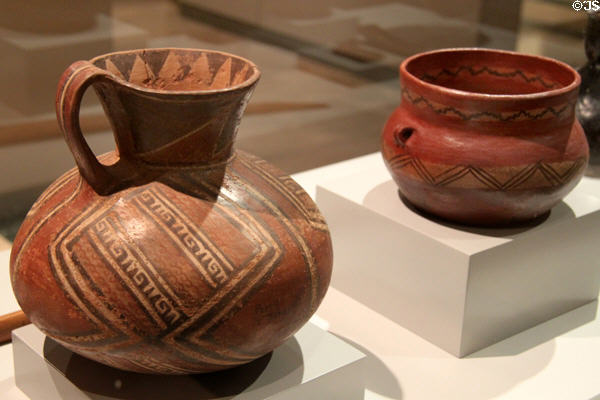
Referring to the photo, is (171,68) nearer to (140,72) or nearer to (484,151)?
(140,72)

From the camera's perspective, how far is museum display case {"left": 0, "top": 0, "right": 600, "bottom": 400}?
3.46 feet

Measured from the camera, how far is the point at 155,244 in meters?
1.04

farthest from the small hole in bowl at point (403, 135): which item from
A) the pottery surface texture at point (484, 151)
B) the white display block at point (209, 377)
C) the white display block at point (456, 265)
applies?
the white display block at point (209, 377)

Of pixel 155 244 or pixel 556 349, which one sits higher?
pixel 155 244

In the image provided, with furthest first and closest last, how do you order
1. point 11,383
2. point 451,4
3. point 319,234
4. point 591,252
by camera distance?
point 451,4 < point 591,252 < point 11,383 < point 319,234

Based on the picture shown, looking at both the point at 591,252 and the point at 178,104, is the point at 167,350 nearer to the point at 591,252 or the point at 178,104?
the point at 178,104

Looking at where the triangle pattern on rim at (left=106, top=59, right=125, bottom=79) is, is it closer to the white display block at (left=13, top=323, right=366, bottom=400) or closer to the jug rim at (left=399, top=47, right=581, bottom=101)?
the white display block at (left=13, top=323, right=366, bottom=400)

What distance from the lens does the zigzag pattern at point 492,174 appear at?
147 cm

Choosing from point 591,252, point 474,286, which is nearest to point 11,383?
point 474,286

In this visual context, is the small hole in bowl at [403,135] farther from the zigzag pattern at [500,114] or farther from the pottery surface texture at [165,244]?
the pottery surface texture at [165,244]

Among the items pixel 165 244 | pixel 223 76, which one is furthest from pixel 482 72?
pixel 165 244

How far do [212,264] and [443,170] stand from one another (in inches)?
23.3

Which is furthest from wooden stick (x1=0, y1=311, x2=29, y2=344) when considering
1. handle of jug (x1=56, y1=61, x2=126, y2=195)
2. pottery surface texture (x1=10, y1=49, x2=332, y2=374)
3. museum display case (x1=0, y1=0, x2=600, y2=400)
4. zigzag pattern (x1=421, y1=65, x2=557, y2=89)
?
zigzag pattern (x1=421, y1=65, x2=557, y2=89)

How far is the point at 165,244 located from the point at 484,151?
2.16 feet
